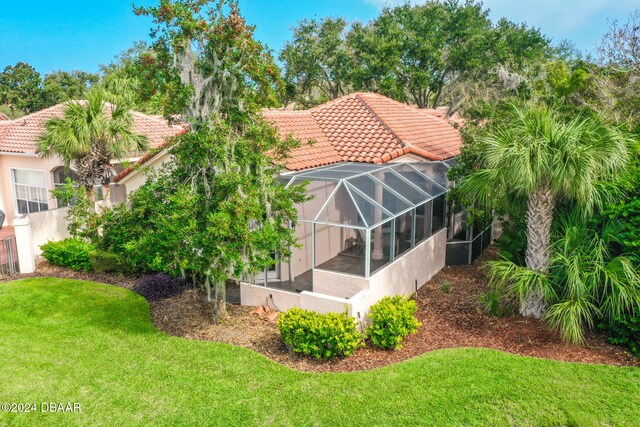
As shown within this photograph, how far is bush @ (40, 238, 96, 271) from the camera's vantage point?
18.3 metres

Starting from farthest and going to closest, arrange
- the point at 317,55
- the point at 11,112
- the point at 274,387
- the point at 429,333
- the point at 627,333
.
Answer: the point at 11,112
the point at 317,55
the point at 429,333
the point at 627,333
the point at 274,387

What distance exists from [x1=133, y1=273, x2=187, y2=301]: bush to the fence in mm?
5475

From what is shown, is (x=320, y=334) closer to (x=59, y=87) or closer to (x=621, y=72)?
(x=621, y=72)

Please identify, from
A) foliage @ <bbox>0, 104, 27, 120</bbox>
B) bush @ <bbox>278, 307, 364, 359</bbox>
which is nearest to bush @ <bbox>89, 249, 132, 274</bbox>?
bush @ <bbox>278, 307, 364, 359</bbox>

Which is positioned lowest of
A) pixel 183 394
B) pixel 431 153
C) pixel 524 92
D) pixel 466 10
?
pixel 183 394

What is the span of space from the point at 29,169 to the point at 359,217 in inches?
769

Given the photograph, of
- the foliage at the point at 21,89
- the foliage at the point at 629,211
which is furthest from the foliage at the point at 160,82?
the foliage at the point at 21,89

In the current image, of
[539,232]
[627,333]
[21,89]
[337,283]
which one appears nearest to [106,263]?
[337,283]

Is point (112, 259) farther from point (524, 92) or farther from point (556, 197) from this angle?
point (524, 92)

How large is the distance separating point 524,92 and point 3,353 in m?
19.2

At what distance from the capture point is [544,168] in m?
11.8

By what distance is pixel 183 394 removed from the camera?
1009 cm

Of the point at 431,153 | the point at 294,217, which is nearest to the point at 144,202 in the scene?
the point at 294,217

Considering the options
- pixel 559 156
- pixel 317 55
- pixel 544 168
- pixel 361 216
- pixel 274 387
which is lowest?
pixel 274 387
